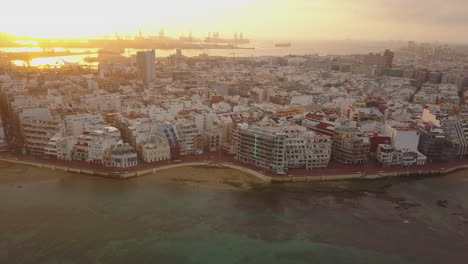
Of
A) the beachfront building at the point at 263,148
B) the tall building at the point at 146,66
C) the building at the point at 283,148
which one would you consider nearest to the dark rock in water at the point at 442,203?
the building at the point at 283,148

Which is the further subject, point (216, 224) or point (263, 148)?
point (263, 148)

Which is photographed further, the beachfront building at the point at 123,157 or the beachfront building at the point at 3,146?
the beachfront building at the point at 3,146

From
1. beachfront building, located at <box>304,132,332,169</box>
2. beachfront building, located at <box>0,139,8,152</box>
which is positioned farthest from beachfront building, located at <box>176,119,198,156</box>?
beachfront building, located at <box>0,139,8,152</box>

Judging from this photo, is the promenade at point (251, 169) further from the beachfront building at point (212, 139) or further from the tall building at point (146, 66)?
the tall building at point (146, 66)

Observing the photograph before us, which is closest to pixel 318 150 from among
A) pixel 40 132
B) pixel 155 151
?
pixel 155 151

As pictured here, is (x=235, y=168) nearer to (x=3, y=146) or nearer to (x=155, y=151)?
(x=155, y=151)

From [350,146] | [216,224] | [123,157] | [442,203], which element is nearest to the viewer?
[216,224]
